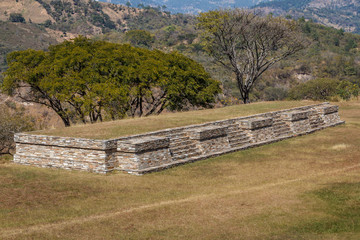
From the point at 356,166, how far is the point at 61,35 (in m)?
101

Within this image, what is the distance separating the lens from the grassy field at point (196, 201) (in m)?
8.78

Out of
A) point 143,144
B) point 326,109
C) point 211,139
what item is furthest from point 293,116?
point 143,144

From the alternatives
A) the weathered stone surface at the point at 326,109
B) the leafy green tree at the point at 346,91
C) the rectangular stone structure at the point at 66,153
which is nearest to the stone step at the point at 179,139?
the rectangular stone structure at the point at 66,153

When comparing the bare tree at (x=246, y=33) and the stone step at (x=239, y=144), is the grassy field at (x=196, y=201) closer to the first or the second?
the stone step at (x=239, y=144)

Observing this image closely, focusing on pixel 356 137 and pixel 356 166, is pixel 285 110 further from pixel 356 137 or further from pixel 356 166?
A: pixel 356 166

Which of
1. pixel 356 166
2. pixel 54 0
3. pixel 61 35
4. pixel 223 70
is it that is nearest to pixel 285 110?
pixel 356 166

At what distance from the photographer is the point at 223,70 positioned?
194 ft

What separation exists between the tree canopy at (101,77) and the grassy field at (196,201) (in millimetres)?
9594

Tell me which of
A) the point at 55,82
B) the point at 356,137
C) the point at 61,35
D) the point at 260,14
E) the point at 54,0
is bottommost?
the point at 356,137

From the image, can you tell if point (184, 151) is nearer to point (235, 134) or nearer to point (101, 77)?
point (235, 134)

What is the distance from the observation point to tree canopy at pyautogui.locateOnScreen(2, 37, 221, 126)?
24906mm

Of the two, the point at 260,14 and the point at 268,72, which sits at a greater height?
the point at 260,14

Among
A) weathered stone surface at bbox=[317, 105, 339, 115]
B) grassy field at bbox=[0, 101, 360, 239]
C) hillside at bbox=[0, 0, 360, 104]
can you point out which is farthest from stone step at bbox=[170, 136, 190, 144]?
hillside at bbox=[0, 0, 360, 104]

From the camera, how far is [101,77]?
2548 cm
